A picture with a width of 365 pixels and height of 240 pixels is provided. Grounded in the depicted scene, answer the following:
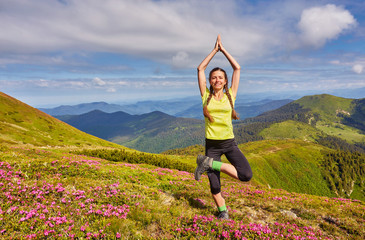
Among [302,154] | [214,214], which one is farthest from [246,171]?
[302,154]

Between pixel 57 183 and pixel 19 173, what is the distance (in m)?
2.24

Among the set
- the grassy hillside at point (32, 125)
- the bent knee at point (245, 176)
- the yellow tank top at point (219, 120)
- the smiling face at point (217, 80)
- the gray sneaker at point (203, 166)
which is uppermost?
the smiling face at point (217, 80)

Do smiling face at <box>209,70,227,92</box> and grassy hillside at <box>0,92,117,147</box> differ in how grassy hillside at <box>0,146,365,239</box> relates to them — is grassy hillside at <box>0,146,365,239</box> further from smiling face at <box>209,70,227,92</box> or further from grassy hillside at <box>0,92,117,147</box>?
grassy hillside at <box>0,92,117,147</box>

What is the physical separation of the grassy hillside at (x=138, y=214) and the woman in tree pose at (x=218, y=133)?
1.23 m

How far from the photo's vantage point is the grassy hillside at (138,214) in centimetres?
474

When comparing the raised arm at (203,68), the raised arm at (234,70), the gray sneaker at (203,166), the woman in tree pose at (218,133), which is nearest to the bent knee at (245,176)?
the woman in tree pose at (218,133)

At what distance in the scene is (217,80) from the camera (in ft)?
19.2

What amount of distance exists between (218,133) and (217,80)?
69.2 inches

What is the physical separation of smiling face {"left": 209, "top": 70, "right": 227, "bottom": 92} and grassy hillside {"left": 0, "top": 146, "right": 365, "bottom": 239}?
170 inches

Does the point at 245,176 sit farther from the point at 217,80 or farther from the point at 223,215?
the point at 217,80

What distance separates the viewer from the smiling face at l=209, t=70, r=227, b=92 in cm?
586

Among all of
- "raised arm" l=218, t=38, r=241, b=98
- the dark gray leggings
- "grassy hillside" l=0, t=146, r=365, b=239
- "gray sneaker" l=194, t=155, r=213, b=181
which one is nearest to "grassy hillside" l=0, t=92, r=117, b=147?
"grassy hillside" l=0, t=146, r=365, b=239

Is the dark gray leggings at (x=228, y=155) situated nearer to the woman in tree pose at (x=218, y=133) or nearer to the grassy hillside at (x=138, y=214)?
the woman in tree pose at (x=218, y=133)

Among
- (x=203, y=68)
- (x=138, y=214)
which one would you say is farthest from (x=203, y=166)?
(x=203, y=68)
